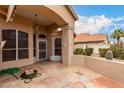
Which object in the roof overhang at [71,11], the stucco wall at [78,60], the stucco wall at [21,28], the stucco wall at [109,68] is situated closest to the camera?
the stucco wall at [109,68]

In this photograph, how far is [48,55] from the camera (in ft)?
35.7

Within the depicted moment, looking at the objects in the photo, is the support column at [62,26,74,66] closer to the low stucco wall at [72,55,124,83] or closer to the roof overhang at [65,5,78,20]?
the low stucco wall at [72,55,124,83]

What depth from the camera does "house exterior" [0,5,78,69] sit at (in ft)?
21.0

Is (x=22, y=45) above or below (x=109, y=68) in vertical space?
above

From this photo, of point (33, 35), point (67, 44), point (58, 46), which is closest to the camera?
point (67, 44)

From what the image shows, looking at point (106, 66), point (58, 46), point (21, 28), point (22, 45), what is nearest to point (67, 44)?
point (58, 46)

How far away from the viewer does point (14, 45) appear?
744 centimetres

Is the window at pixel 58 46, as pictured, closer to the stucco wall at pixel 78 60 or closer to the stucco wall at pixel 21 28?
the stucco wall at pixel 21 28

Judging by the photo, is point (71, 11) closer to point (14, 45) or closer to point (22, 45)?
point (22, 45)

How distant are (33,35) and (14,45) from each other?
2186 millimetres

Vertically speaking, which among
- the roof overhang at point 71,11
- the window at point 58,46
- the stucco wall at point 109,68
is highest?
the roof overhang at point 71,11

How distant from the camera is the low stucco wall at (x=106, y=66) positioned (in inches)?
184

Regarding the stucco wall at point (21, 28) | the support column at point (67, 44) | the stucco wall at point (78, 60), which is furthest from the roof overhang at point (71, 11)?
the stucco wall at point (21, 28)

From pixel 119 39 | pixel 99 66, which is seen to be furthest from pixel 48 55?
pixel 119 39
